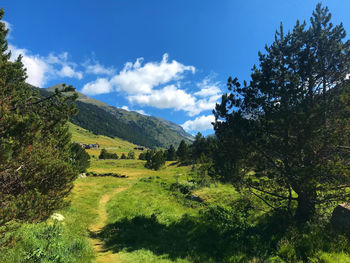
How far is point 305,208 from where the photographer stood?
10289 mm

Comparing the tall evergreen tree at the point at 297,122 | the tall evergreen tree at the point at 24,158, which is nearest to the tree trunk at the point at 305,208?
the tall evergreen tree at the point at 297,122

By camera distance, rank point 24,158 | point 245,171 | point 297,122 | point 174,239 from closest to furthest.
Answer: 1. point 24,158
2. point 297,122
3. point 174,239
4. point 245,171

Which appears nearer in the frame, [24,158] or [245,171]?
[24,158]

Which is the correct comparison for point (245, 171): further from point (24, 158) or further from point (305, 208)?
point (24, 158)

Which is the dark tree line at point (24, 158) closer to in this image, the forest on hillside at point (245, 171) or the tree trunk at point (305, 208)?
the forest on hillside at point (245, 171)

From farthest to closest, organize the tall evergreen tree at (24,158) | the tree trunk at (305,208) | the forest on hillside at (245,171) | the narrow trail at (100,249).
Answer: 1. the tree trunk at (305,208)
2. the narrow trail at (100,249)
3. the forest on hillside at (245,171)
4. the tall evergreen tree at (24,158)

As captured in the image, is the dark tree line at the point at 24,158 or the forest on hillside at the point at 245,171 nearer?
the dark tree line at the point at 24,158

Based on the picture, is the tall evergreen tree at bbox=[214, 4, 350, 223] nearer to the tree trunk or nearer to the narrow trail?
the tree trunk

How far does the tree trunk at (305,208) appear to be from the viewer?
9.98m

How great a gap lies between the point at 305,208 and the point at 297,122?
541 centimetres

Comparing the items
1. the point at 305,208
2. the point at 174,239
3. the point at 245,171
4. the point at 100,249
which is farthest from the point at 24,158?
the point at 305,208

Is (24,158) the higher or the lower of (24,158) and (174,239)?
the higher

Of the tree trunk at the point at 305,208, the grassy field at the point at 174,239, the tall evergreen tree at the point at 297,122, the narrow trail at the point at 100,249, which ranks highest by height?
the tall evergreen tree at the point at 297,122

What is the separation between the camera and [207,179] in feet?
87.0
